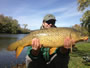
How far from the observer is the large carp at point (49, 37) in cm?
249

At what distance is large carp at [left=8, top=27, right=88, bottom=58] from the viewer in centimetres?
249

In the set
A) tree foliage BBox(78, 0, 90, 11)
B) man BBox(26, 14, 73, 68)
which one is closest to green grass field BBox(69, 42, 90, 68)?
man BBox(26, 14, 73, 68)

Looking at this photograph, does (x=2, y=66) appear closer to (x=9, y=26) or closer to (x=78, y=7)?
(x=78, y=7)

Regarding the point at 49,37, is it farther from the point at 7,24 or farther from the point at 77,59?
the point at 7,24

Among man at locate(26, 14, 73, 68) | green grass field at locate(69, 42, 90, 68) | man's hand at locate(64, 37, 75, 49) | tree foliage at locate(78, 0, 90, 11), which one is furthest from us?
tree foliage at locate(78, 0, 90, 11)

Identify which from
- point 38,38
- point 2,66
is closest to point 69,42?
point 38,38

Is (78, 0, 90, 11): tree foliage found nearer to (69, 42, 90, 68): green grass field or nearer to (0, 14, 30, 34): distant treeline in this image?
(69, 42, 90, 68): green grass field

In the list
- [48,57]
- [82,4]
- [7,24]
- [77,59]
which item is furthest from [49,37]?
[7,24]

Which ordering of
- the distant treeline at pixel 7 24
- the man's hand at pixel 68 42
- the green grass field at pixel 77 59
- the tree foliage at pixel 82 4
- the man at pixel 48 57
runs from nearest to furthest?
the man's hand at pixel 68 42 < the man at pixel 48 57 < the green grass field at pixel 77 59 < the tree foliage at pixel 82 4 < the distant treeline at pixel 7 24

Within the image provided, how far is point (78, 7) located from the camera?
58.1ft

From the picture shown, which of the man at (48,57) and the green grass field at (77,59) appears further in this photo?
the green grass field at (77,59)

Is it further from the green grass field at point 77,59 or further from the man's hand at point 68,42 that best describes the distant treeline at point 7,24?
the man's hand at point 68,42

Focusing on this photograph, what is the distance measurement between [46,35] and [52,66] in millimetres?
1147

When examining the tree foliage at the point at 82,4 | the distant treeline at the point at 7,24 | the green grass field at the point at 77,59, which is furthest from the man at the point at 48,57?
the distant treeline at the point at 7,24
